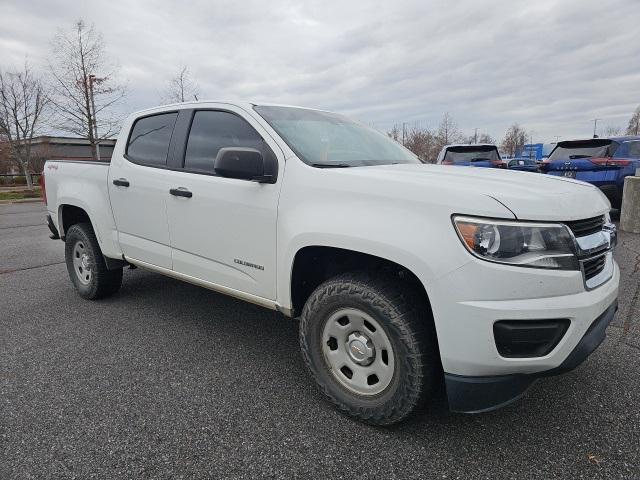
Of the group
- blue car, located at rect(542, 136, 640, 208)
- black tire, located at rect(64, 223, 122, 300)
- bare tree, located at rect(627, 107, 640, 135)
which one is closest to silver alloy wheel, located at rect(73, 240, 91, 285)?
black tire, located at rect(64, 223, 122, 300)

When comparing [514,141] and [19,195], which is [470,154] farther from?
[514,141]

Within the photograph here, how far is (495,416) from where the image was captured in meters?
2.41

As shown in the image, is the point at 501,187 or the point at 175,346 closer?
the point at 501,187

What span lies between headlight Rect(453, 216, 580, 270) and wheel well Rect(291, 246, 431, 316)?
0.47m

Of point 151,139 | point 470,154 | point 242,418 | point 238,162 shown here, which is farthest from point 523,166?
point 242,418

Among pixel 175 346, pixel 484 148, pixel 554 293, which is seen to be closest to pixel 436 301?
pixel 554 293

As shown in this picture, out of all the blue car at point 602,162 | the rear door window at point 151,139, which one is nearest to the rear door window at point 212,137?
the rear door window at point 151,139

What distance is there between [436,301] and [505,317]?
0.29m

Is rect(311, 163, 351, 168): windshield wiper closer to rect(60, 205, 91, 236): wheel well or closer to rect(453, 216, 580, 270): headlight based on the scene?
rect(453, 216, 580, 270): headlight

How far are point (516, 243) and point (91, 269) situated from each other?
3.96 m

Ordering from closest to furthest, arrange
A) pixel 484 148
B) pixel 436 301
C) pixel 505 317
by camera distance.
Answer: pixel 505 317 < pixel 436 301 < pixel 484 148

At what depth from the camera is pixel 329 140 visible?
3.06 m

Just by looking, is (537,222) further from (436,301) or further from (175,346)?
(175,346)

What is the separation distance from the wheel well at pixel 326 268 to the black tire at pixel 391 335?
6 centimetres
